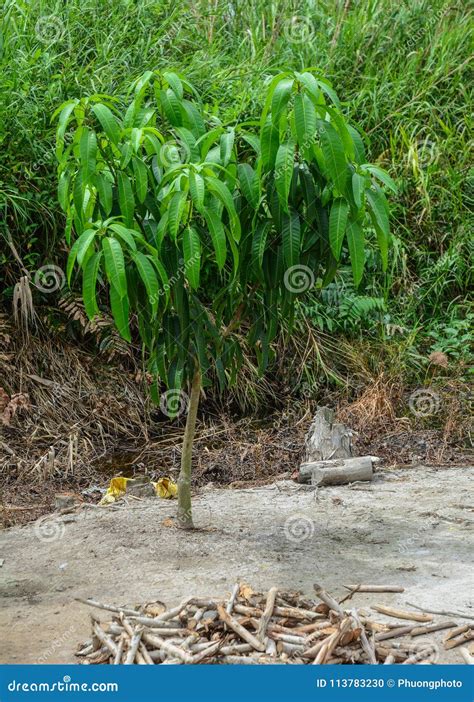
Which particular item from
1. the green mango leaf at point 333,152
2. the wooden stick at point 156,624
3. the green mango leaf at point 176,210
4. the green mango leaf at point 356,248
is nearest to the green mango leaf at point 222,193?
the green mango leaf at point 176,210

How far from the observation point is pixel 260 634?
3500 mm

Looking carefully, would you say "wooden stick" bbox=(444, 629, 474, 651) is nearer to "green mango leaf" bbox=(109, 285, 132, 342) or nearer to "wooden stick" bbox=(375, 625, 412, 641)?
"wooden stick" bbox=(375, 625, 412, 641)

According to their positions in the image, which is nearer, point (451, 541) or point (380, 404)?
point (451, 541)

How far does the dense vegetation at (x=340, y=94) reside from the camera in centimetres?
706

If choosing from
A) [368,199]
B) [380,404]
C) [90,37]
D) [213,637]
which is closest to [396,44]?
[90,37]

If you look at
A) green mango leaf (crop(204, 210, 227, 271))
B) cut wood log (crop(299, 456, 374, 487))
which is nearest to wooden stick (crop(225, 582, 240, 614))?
green mango leaf (crop(204, 210, 227, 271))

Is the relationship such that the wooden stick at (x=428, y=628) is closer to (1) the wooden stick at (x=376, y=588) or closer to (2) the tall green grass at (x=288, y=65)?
(1) the wooden stick at (x=376, y=588)

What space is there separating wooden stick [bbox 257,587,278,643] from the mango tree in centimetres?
116

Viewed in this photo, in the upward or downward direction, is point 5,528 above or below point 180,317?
below

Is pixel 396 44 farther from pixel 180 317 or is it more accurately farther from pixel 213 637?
pixel 213 637

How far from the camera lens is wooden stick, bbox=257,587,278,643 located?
11.5ft

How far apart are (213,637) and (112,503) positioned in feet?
6.76

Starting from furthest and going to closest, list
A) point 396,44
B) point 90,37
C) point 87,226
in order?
point 396,44, point 90,37, point 87,226

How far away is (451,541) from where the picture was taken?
4773 millimetres
